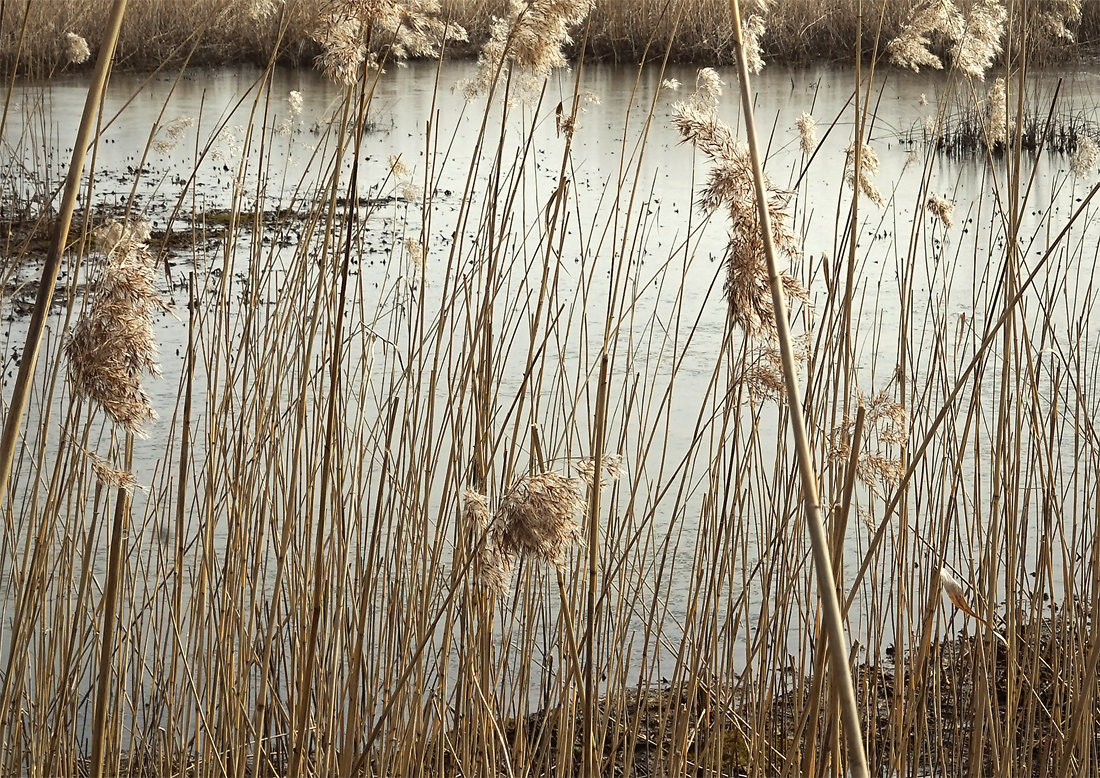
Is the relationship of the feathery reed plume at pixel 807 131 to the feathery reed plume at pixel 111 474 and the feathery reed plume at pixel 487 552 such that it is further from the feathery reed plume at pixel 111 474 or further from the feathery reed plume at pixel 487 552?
the feathery reed plume at pixel 111 474

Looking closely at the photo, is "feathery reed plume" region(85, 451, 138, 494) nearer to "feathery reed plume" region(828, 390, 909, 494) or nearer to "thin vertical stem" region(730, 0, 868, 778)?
"thin vertical stem" region(730, 0, 868, 778)

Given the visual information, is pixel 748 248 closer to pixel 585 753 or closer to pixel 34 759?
pixel 585 753

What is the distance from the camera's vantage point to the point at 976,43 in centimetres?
136

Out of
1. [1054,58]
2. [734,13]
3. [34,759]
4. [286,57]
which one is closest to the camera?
[734,13]

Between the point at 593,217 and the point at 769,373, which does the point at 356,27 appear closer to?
the point at 769,373

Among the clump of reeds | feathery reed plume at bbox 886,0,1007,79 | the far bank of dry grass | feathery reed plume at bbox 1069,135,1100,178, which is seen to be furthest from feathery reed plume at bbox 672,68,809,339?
the far bank of dry grass

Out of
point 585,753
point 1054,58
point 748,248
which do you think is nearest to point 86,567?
point 585,753

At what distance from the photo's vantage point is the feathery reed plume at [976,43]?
130cm

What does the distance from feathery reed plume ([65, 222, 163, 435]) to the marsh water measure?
0.11m

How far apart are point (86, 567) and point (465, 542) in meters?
0.37

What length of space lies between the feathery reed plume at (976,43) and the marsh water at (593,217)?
84 millimetres

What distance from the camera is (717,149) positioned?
2.24 feet

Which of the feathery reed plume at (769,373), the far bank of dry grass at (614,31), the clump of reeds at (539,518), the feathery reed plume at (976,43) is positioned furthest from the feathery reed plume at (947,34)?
the far bank of dry grass at (614,31)

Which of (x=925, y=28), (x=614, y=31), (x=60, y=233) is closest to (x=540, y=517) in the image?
(x=60, y=233)
